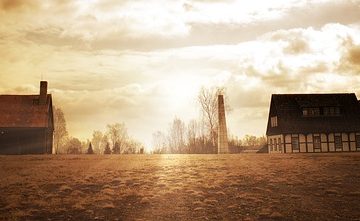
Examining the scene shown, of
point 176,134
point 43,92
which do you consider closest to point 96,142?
point 176,134

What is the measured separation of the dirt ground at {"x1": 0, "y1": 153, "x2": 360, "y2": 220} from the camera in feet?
43.5

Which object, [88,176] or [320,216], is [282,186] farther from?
[88,176]

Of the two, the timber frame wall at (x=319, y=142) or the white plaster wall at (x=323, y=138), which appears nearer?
the timber frame wall at (x=319, y=142)

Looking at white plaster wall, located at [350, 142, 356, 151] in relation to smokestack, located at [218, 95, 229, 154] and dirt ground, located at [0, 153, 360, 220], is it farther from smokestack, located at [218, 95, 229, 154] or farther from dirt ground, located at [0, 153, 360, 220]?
dirt ground, located at [0, 153, 360, 220]

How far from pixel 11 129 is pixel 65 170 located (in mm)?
24728

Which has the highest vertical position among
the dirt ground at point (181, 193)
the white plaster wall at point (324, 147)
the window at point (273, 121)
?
the window at point (273, 121)

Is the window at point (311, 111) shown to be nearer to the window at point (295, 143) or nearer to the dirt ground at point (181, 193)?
the window at point (295, 143)

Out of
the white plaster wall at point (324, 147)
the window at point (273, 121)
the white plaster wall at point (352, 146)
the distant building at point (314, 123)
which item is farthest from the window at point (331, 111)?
the window at point (273, 121)

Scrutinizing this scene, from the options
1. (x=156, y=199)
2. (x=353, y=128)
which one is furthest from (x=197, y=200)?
(x=353, y=128)

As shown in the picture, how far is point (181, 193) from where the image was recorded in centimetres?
1650

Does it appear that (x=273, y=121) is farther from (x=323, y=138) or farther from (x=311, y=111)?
(x=323, y=138)

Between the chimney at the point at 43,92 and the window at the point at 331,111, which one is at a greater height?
the chimney at the point at 43,92

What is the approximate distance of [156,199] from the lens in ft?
50.6

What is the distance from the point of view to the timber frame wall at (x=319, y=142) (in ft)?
153
